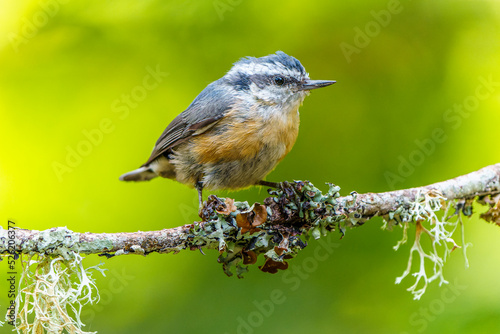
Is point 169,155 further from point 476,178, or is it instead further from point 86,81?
point 476,178

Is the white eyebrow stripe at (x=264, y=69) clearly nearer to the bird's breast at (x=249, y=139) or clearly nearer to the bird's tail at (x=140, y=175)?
the bird's breast at (x=249, y=139)

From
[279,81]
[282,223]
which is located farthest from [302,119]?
[282,223]

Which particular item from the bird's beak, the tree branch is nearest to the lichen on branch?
the tree branch

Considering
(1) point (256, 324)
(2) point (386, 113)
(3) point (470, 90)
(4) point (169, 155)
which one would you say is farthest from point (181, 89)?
(3) point (470, 90)

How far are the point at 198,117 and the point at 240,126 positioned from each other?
0.39m

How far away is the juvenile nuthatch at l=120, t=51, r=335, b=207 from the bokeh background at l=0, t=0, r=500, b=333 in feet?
0.37

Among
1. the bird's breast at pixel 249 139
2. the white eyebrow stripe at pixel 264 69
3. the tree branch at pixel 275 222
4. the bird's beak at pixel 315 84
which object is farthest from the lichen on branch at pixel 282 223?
the white eyebrow stripe at pixel 264 69

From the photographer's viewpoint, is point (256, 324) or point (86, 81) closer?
point (256, 324)

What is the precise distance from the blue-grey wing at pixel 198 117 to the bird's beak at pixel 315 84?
496 mm

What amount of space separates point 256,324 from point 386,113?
1524 millimetres

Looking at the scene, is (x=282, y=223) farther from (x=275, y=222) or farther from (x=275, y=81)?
(x=275, y=81)

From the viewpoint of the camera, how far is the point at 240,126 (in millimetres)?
3332

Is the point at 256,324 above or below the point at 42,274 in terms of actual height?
below

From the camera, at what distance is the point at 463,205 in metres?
3.02
